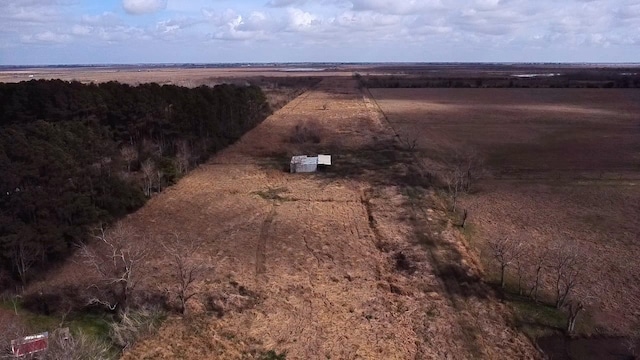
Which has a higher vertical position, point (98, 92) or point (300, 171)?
point (98, 92)

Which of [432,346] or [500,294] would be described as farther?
[500,294]

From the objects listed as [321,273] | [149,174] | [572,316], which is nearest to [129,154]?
[149,174]

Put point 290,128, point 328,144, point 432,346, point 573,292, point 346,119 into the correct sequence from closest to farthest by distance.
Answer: point 432,346 < point 573,292 < point 328,144 < point 290,128 < point 346,119

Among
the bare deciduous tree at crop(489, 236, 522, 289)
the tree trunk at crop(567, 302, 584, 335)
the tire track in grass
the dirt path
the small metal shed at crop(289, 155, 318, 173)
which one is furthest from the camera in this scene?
the small metal shed at crop(289, 155, 318, 173)

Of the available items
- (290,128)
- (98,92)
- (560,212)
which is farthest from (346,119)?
(560,212)

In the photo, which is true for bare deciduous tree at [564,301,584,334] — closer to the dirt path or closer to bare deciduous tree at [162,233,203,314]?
the dirt path

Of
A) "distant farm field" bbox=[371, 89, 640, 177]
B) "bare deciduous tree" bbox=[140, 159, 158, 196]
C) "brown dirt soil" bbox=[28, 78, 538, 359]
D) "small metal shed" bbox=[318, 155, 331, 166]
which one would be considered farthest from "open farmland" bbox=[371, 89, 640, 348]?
"bare deciduous tree" bbox=[140, 159, 158, 196]

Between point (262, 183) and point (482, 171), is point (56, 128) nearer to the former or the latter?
point (262, 183)
